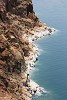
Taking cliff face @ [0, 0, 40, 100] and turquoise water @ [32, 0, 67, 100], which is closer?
cliff face @ [0, 0, 40, 100]

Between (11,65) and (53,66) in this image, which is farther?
(53,66)

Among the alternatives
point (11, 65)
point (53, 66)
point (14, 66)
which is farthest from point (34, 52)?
point (11, 65)

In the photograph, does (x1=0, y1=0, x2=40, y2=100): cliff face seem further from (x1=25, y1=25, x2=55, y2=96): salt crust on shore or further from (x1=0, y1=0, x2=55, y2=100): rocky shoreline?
(x1=25, y1=25, x2=55, y2=96): salt crust on shore

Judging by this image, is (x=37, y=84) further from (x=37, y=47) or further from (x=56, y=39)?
(x=56, y=39)

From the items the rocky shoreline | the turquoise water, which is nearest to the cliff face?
the rocky shoreline

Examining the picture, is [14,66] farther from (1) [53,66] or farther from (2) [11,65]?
(1) [53,66]

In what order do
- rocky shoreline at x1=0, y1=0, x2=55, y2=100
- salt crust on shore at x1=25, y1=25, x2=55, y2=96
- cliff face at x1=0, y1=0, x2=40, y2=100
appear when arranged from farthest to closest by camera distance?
salt crust on shore at x1=25, y1=25, x2=55, y2=96
rocky shoreline at x1=0, y1=0, x2=55, y2=100
cliff face at x1=0, y1=0, x2=40, y2=100

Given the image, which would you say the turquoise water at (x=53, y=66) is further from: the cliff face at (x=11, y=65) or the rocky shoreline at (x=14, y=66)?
the cliff face at (x=11, y=65)

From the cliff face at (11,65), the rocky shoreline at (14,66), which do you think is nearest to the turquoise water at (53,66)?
the rocky shoreline at (14,66)
